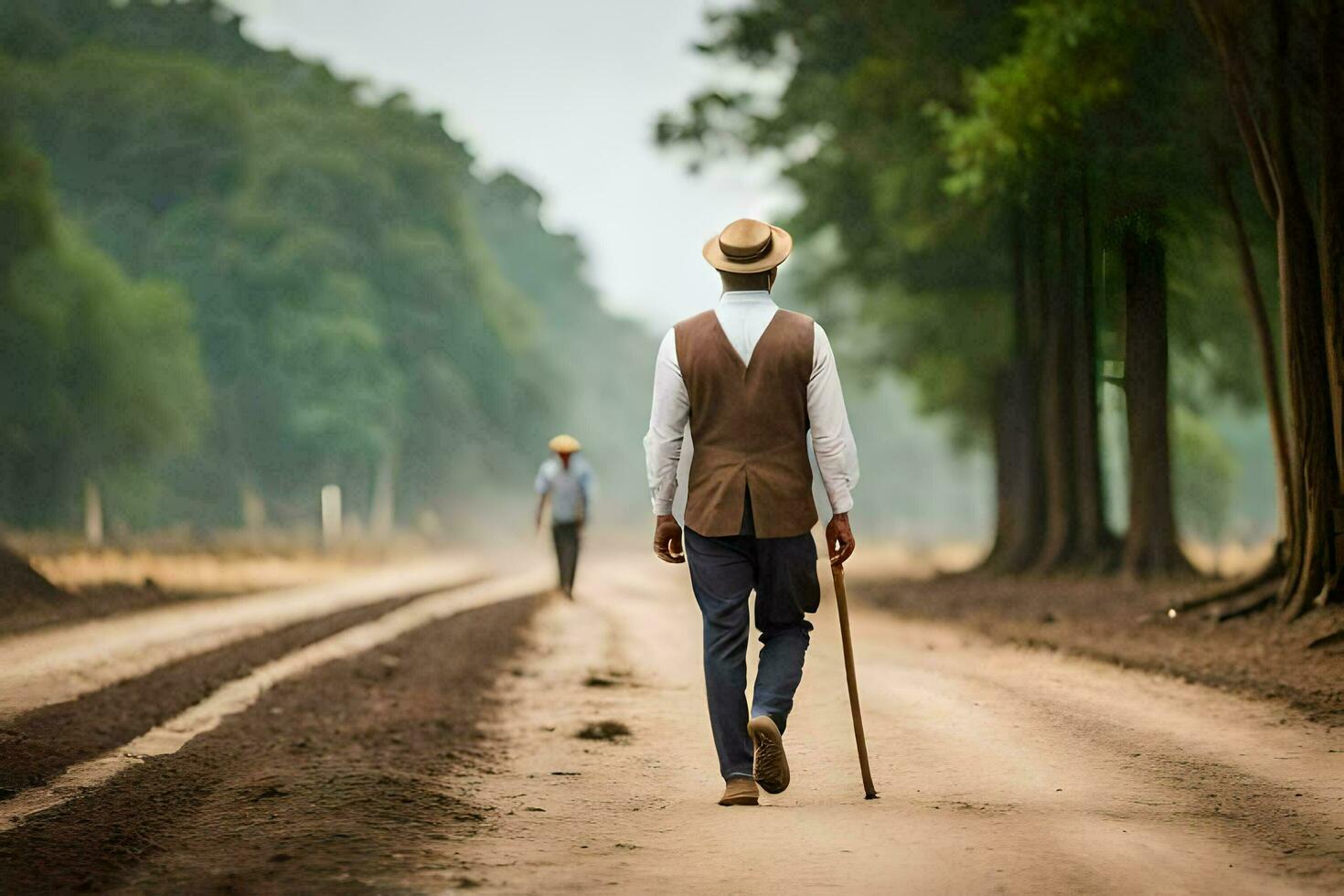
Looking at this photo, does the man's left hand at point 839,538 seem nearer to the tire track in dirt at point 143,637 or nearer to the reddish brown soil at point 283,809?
the reddish brown soil at point 283,809

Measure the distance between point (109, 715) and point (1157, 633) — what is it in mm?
9197

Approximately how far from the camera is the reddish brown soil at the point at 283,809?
611 cm

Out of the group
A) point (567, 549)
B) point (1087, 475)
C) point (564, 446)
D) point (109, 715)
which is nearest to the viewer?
point (109, 715)

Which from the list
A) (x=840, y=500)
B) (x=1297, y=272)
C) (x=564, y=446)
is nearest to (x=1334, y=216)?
(x=1297, y=272)

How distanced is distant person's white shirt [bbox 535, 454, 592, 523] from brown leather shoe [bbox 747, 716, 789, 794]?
15.3m

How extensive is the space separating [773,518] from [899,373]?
94.8ft

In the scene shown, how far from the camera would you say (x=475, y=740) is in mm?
10195

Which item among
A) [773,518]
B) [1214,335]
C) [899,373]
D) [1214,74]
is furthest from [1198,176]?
[899,373]

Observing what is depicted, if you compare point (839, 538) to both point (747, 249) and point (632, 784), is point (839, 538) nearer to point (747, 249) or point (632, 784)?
point (747, 249)

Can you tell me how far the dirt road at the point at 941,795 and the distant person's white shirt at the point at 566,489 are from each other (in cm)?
903

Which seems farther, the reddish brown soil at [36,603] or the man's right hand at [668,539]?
the reddish brown soil at [36,603]

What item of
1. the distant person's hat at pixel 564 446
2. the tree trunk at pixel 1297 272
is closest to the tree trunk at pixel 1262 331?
the tree trunk at pixel 1297 272

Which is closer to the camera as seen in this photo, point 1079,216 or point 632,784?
point 632,784

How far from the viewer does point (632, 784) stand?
→ 839cm
